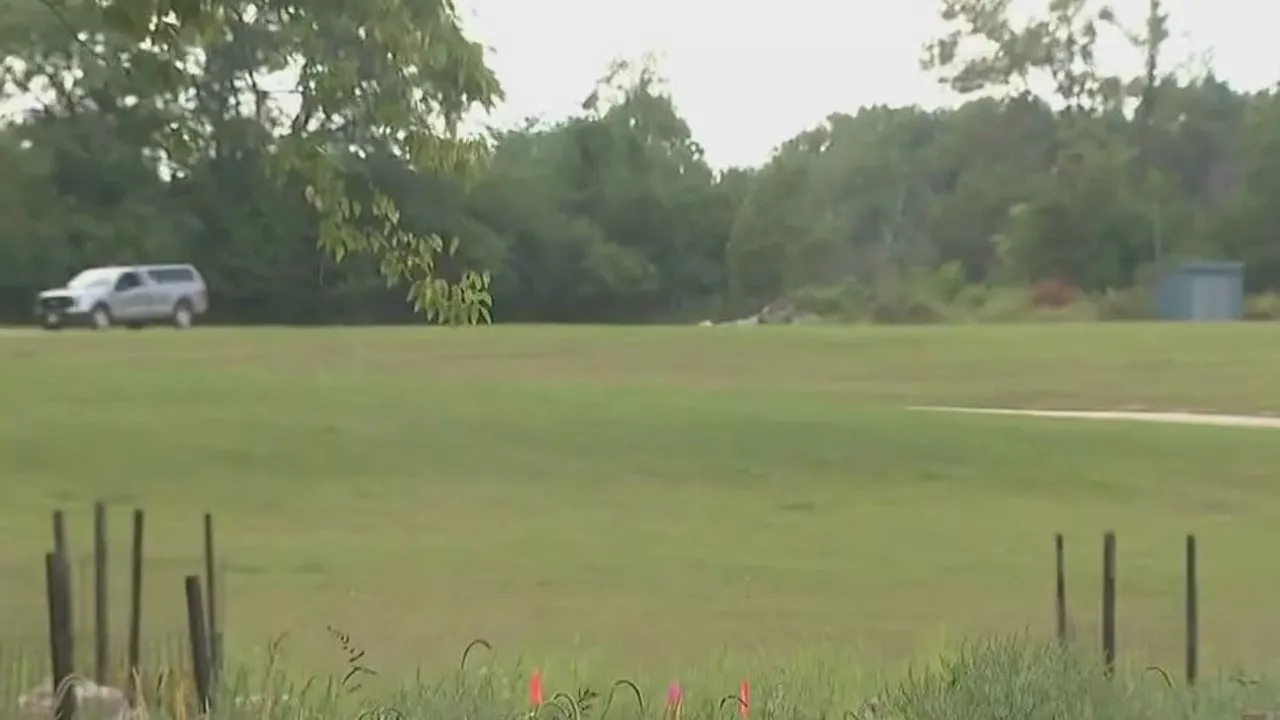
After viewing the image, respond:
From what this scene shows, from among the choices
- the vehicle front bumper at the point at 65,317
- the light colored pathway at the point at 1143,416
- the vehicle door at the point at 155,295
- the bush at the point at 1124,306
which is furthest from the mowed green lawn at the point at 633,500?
the bush at the point at 1124,306

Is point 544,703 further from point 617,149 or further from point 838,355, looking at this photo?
point 617,149

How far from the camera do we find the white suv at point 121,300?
39.5 metres

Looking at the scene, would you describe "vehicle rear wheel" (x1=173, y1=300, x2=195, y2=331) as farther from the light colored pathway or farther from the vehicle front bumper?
the light colored pathway

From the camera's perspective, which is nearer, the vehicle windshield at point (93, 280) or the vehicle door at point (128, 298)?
the vehicle windshield at point (93, 280)

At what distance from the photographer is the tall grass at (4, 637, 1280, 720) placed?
655 cm

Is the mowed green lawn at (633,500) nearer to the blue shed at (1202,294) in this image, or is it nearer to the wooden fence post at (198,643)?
the wooden fence post at (198,643)

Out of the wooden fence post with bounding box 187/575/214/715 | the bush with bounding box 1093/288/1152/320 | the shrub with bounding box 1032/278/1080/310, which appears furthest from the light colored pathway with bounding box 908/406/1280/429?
the shrub with bounding box 1032/278/1080/310

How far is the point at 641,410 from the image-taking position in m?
22.3

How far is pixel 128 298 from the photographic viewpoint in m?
40.2

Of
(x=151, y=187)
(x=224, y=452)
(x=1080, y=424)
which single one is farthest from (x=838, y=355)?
(x=151, y=187)

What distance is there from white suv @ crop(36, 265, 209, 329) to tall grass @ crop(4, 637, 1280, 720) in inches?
1270

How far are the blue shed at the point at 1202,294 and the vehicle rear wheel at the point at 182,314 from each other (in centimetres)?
2813

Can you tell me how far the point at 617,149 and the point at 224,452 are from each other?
46255 millimetres

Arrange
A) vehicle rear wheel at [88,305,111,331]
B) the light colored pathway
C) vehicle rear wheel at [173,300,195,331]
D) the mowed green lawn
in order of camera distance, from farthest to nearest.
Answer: vehicle rear wheel at [173,300,195,331], vehicle rear wheel at [88,305,111,331], the light colored pathway, the mowed green lawn
